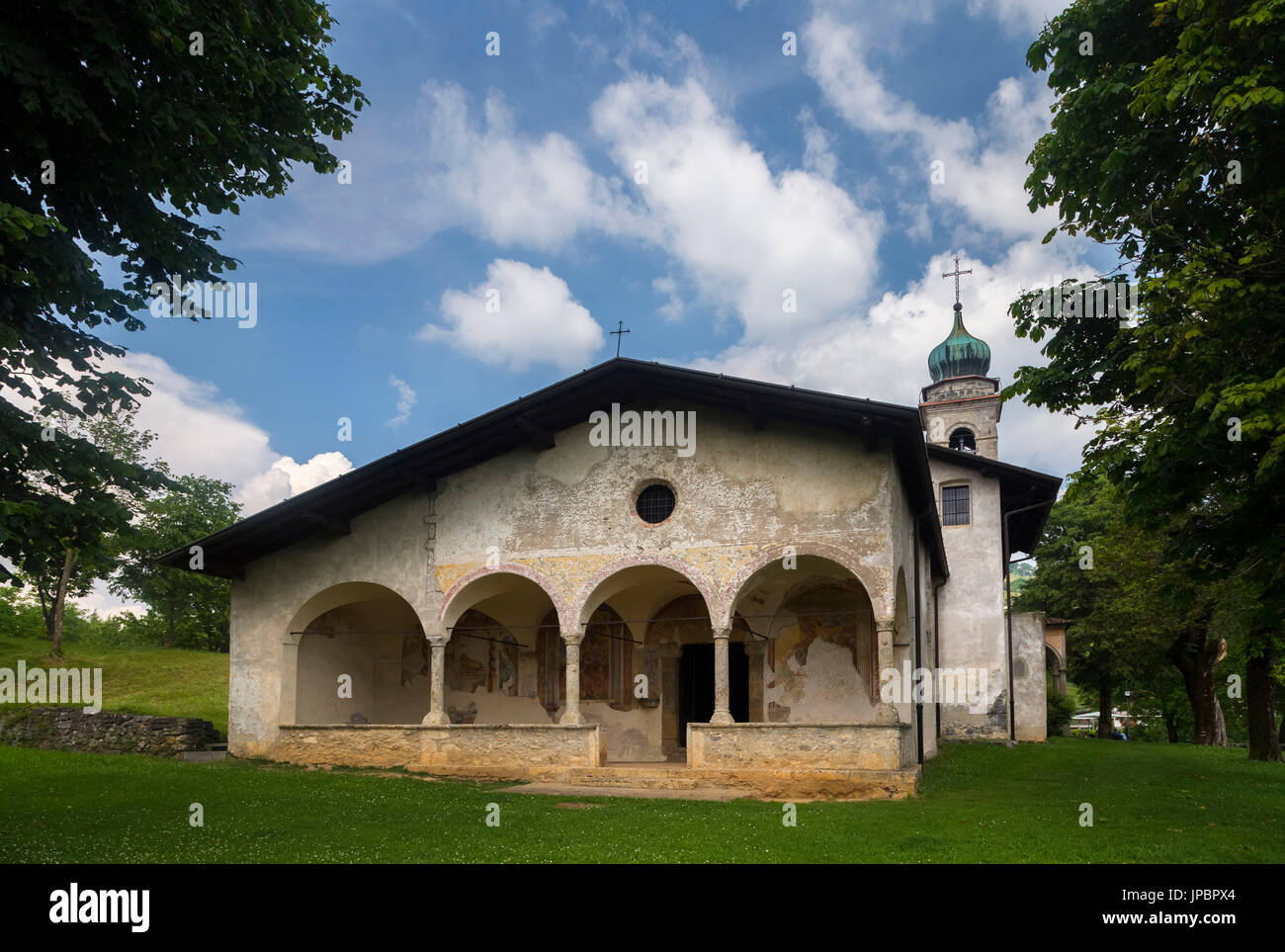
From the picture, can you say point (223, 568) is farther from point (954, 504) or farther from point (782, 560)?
point (954, 504)

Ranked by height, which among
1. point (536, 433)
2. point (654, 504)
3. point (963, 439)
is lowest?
point (654, 504)

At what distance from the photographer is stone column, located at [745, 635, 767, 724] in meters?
17.2

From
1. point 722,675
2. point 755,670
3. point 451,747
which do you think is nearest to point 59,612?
point 451,747

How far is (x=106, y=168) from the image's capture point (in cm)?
828

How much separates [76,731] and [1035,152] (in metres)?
A: 18.6

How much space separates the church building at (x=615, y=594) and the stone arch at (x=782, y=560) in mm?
40

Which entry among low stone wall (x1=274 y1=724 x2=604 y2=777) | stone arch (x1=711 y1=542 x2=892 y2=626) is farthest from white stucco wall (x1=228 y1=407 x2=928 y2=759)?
low stone wall (x1=274 y1=724 x2=604 y2=777)

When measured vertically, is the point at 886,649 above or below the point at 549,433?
below

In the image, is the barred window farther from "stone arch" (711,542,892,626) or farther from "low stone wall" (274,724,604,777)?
"low stone wall" (274,724,604,777)

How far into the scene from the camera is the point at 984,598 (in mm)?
24438

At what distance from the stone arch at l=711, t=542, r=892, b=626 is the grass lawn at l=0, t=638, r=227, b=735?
11651 mm

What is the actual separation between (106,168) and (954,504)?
2157cm

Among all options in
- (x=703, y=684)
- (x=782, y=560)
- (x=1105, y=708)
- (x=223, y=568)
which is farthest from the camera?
(x=1105, y=708)

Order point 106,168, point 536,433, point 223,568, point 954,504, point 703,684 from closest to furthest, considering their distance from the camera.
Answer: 1. point 106,168
2. point 536,433
3. point 223,568
4. point 703,684
5. point 954,504
